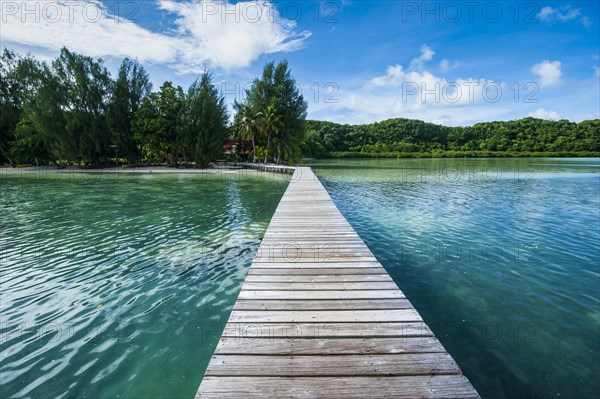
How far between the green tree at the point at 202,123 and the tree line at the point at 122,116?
0.13 metres

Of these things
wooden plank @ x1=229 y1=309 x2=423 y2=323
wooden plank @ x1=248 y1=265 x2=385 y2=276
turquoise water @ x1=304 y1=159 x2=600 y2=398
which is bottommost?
turquoise water @ x1=304 y1=159 x2=600 y2=398

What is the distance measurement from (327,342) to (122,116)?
151ft

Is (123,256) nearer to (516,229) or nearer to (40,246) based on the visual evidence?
(40,246)

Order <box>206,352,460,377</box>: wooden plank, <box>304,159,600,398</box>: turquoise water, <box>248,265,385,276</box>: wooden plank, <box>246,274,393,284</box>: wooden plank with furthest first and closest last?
<box>248,265,385,276</box>: wooden plank < <box>246,274,393,284</box>: wooden plank < <box>304,159,600,398</box>: turquoise water < <box>206,352,460,377</box>: wooden plank

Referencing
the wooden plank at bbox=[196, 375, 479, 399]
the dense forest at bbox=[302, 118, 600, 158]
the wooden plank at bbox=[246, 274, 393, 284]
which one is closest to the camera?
the wooden plank at bbox=[196, 375, 479, 399]

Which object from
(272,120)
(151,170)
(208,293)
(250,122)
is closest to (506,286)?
(208,293)

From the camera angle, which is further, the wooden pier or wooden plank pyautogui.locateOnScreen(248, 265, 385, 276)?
wooden plank pyautogui.locateOnScreen(248, 265, 385, 276)

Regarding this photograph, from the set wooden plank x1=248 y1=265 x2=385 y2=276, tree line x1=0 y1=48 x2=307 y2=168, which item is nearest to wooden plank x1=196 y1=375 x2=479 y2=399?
wooden plank x1=248 y1=265 x2=385 y2=276

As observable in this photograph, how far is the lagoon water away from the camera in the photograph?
134 inches

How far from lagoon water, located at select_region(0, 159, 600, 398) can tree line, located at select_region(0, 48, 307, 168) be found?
28150mm

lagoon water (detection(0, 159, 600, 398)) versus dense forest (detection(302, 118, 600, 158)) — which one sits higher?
dense forest (detection(302, 118, 600, 158))

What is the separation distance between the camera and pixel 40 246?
7699 mm

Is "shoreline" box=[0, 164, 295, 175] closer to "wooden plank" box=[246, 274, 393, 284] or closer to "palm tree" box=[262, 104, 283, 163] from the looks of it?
"palm tree" box=[262, 104, 283, 163]

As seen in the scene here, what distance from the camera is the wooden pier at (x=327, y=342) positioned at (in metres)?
2.09
